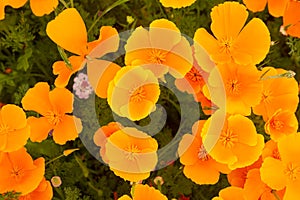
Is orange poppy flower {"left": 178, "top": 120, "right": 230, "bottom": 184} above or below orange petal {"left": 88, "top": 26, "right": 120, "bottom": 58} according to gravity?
below

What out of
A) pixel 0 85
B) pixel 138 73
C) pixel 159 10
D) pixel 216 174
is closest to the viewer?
pixel 138 73

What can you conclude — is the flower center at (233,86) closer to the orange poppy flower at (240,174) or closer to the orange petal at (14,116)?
the orange poppy flower at (240,174)

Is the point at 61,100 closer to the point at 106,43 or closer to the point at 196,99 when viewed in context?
the point at 106,43

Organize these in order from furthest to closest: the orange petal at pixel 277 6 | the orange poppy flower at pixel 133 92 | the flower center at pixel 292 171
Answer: the orange petal at pixel 277 6, the flower center at pixel 292 171, the orange poppy flower at pixel 133 92

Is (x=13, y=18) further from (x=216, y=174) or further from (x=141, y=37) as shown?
(x=216, y=174)

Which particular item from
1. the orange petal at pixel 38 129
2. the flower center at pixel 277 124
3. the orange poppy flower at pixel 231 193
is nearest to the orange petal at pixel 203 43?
the flower center at pixel 277 124

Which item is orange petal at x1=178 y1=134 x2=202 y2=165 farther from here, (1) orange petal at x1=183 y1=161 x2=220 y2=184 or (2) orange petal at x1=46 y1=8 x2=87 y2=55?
(2) orange petal at x1=46 y1=8 x2=87 y2=55

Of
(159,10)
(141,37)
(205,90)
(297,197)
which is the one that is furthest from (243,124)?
(159,10)

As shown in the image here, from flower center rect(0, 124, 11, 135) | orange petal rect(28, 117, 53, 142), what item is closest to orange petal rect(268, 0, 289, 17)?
orange petal rect(28, 117, 53, 142)
